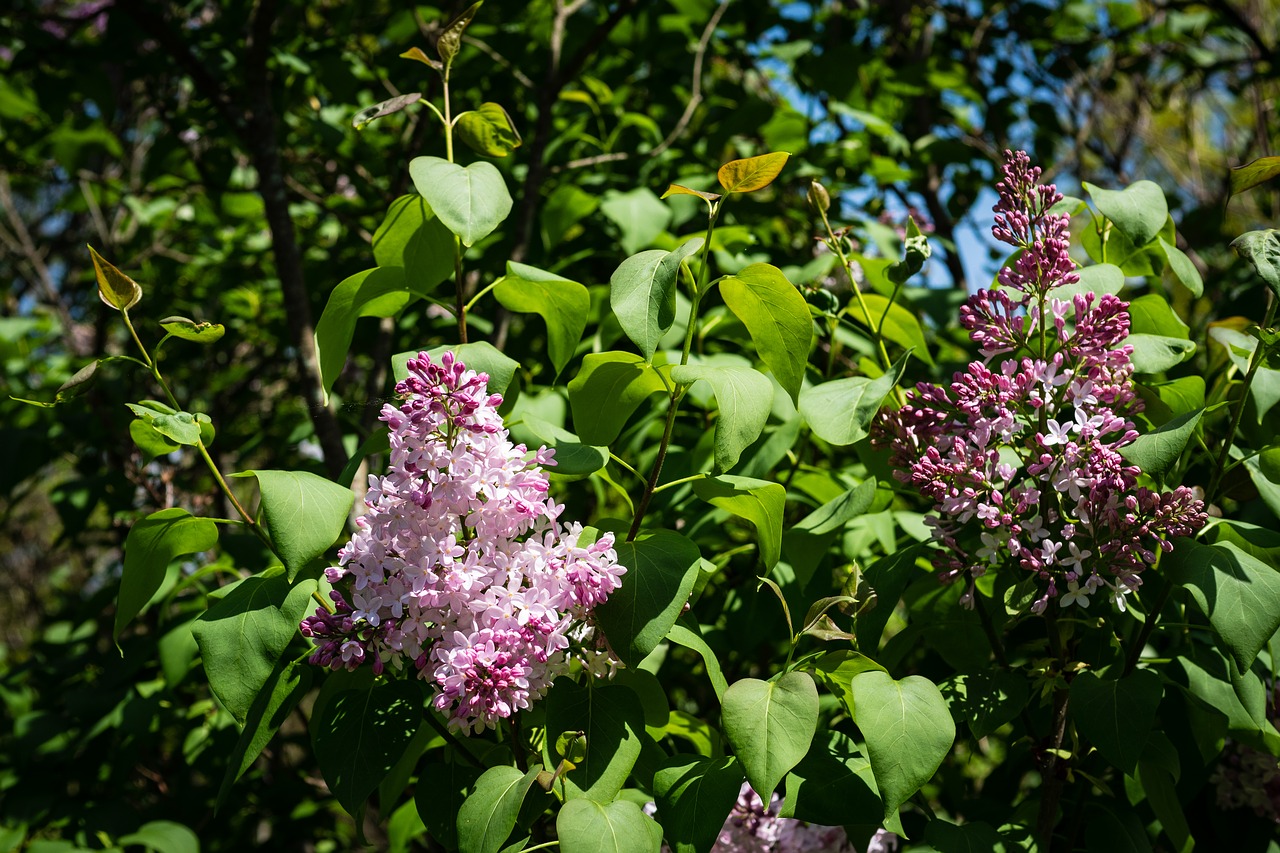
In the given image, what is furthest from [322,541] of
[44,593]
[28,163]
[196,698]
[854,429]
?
[44,593]

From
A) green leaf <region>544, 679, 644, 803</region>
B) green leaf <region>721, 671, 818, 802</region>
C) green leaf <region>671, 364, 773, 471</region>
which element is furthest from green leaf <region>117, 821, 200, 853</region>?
green leaf <region>671, 364, 773, 471</region>

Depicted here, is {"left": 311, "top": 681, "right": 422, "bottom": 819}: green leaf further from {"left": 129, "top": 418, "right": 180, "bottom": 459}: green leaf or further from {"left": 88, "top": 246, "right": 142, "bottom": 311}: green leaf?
{"left": 88, "top": 246, "right": 142, "bottom": 311}: green leaf

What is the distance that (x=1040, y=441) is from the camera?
4.20ft

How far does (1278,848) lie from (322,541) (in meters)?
1.64

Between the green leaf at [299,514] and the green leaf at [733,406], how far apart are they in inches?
16.5

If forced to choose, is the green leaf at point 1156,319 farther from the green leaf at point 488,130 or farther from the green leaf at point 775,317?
the green leaf at point 488,130

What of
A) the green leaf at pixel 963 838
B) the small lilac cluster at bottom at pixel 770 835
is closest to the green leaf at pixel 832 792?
the green leaf at pixel 963 838

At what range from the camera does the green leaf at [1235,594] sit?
1.13m

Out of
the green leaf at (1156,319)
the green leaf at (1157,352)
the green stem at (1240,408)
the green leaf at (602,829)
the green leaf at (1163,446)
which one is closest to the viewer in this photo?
the green leaf at (602,829)

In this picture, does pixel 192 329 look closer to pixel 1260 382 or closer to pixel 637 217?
pixel 637 217

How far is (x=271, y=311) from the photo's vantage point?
11.6ft

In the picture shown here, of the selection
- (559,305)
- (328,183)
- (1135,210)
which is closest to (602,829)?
(559,305)

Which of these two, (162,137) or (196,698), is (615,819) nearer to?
(196,698)

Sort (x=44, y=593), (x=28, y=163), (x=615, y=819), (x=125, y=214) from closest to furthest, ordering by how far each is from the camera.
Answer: (x=615, y=819) → (x=28, y=163) → (x=125, y=214) → (x=44, y=593)
